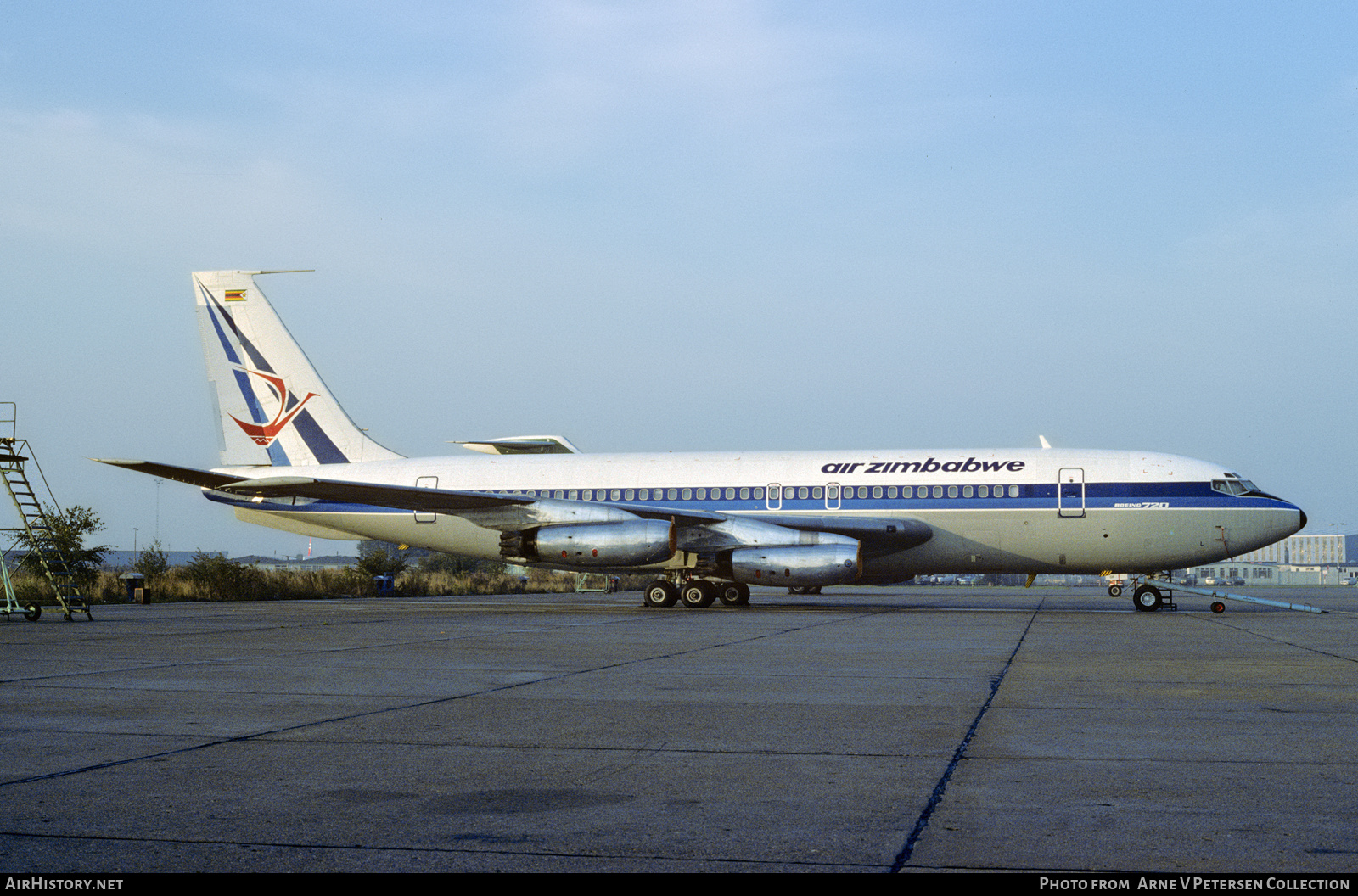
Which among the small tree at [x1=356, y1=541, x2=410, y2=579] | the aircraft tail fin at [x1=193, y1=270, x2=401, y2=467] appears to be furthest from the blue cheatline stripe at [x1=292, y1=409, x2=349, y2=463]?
the small tree at [x1=356, y1=541, x2=410, y2=579]

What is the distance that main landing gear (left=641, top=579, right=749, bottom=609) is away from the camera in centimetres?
2595

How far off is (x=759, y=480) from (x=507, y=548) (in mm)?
5885

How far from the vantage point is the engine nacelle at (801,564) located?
22797 mm

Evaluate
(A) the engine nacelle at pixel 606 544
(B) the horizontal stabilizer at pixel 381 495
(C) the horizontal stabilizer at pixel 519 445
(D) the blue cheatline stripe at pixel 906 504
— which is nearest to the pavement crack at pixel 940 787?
(A) the engine nacelle at pixel 606 544

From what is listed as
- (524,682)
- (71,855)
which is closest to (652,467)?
(524,682)

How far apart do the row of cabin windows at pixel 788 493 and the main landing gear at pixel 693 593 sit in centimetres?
202

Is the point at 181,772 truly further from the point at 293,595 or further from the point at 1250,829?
the point at 293,595

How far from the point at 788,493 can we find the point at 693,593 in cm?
314

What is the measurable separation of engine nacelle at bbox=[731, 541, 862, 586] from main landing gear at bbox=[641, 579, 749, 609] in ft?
8.46

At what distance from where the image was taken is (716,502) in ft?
85.5

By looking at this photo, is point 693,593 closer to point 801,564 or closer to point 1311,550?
point 801,564

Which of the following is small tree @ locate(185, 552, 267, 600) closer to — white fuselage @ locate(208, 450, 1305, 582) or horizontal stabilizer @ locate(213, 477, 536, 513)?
white fuselage @ locate(208, 450, 1305, 582)

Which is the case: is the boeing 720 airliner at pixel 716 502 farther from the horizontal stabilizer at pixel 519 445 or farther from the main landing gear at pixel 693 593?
the horizontal stabilizer at pixel 519 445
